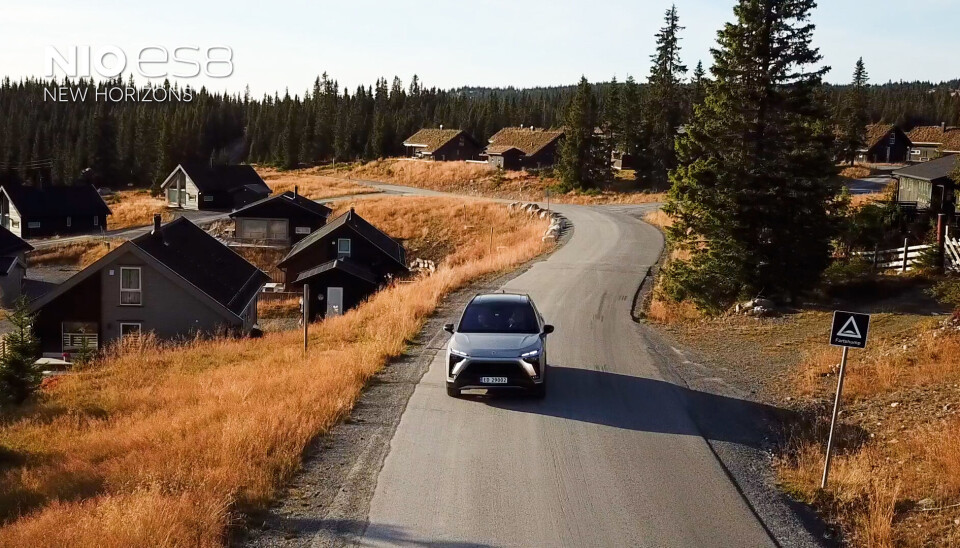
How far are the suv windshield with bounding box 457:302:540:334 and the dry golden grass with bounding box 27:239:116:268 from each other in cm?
5591

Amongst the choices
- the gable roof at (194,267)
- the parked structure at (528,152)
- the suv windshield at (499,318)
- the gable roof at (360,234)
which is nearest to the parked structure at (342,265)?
the gable roof at (360,234)

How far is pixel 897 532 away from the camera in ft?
28.1

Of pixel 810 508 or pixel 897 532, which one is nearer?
pixel 897 532

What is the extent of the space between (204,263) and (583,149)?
44.6m

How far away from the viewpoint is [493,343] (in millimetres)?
13922

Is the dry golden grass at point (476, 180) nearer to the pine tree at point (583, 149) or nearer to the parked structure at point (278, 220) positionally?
the pine tree at point (583, 149)

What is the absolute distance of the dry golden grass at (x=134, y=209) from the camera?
8256 cm

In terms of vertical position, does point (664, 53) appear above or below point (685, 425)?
above

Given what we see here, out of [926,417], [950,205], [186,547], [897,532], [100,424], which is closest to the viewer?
[186,547]

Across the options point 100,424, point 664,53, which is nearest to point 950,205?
point 100,424

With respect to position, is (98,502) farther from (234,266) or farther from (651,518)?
(234,266)

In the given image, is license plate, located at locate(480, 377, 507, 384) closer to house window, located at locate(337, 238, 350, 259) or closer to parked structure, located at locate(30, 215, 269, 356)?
parked structure, located at locate(30, 215, 269, 356)

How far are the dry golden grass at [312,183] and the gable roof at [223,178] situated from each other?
3.35m

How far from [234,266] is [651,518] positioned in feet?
107
